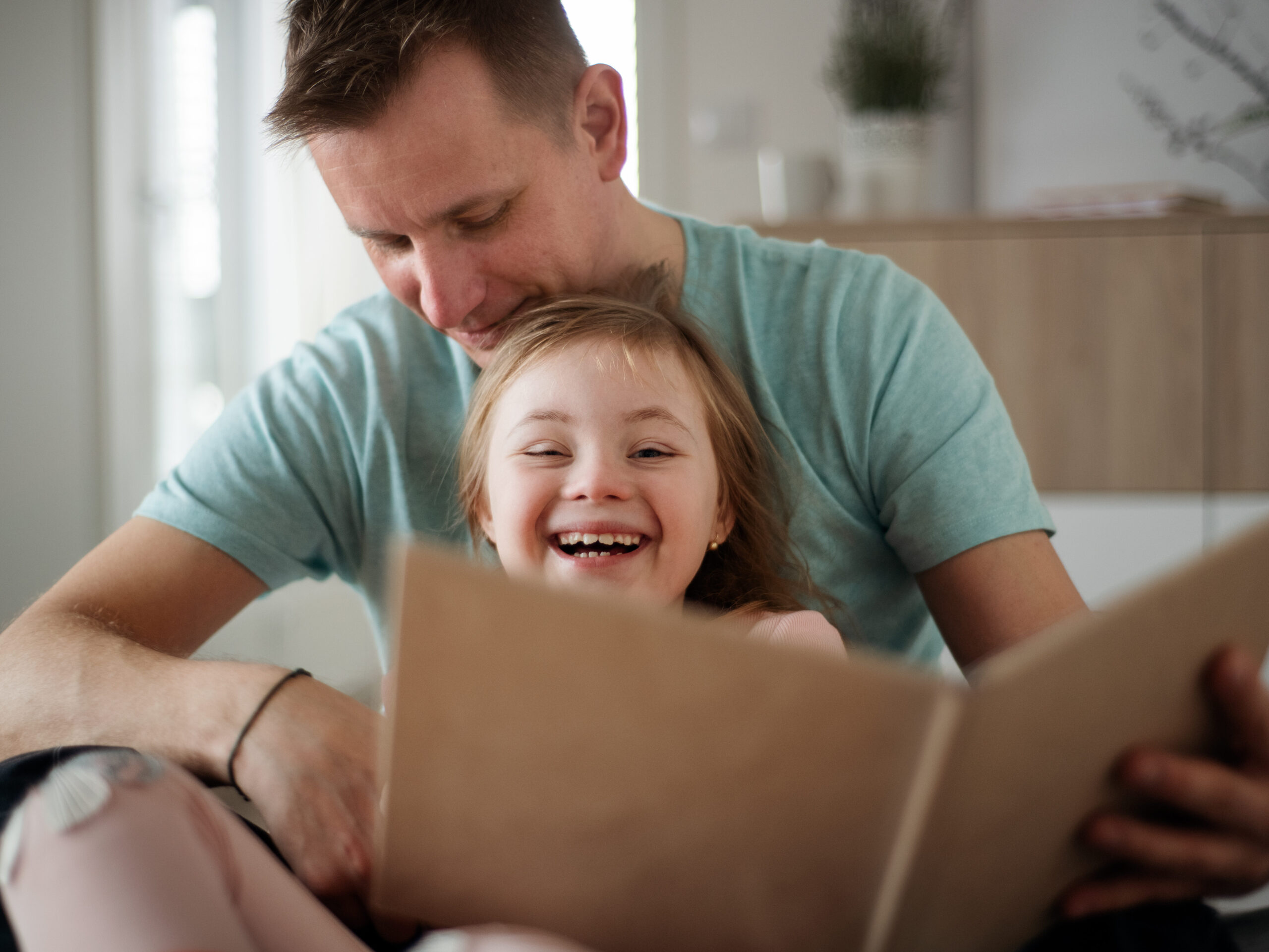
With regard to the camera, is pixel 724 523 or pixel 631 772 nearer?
pixel 631 772

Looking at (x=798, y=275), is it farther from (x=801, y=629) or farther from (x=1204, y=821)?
(x=1204, y=821)

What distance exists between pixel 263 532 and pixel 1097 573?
6.63 ft

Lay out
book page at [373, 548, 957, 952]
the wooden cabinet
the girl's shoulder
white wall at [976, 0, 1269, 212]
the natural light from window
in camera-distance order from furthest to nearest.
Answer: the natural light from window
white wall at [976, 0, 1269, 212]
the wooden cabinet
the girl's shoulder
book page at [373, 548, 957, 952]

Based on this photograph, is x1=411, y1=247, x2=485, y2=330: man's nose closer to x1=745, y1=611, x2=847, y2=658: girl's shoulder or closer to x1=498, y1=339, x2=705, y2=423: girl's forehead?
x1=498, y1=339, x2=705, y2=423: girl's forehead

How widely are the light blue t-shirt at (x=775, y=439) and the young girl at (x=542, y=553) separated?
0.07 metres

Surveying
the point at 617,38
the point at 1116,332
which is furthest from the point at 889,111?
the point at 617,38

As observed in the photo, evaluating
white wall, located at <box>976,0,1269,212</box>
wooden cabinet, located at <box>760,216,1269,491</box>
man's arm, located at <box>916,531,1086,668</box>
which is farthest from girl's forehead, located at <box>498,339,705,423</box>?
white wall, located at <box>976,0,1269,212</box>

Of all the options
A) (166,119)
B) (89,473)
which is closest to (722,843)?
(89,473)

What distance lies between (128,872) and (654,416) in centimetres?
60

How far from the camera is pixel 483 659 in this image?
495mm

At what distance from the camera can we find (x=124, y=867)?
1.90ft

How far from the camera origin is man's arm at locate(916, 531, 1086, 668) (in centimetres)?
104

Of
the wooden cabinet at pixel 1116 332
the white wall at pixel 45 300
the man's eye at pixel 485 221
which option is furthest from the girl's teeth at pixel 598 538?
the white wall at pixel 45 300

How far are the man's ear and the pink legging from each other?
2.67ft
